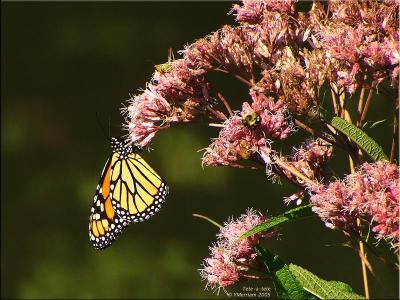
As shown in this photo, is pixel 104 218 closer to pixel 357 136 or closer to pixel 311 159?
pixel 311 159

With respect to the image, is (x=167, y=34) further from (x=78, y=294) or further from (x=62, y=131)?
(x=78, y=294)

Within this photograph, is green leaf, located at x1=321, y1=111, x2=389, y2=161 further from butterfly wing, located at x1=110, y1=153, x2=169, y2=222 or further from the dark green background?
the dark green background

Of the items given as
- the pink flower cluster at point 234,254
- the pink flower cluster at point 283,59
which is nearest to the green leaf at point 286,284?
the pink flower cluster at point 234,254

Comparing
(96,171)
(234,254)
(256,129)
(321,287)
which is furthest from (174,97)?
(96,171)

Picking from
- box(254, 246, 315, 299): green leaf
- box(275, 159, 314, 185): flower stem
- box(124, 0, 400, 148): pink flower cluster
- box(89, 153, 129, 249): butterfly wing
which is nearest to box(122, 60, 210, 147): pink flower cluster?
box(124, 0, 400, 148): pink flower cluster

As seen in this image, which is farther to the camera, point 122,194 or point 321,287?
point 122,194

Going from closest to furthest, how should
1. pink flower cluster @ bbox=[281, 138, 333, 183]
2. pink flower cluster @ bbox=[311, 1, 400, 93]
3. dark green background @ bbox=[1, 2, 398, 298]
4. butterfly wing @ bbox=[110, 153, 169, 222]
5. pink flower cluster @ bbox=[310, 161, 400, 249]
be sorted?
pink flower cluster @ bbox=[310, 161, 400, 249], pink flower cluster @ bbox=[311, 1, 400, 93], pink flower cluster @ bbox=[281, 138, 333, 183], butterfly wing @ bbox=[110, 153, 169, 222], dark green background @ bbox=[1, 2, 398, 298]
